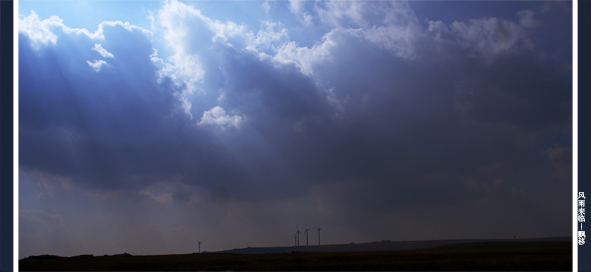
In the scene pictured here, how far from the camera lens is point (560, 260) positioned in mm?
66438

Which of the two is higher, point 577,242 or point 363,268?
point 577,242

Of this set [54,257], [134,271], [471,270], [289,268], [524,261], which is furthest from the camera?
→ [54,257]

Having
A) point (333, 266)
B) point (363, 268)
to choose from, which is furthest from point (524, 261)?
point (333, 266)

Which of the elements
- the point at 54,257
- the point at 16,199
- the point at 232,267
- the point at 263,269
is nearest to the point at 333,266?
the point at 263,269

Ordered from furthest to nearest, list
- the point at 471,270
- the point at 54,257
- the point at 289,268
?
the point at 54,257
the point at 289,268
the point at 471,270

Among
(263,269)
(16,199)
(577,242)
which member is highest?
(16,199)

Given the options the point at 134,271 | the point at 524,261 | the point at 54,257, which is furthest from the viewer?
the point at 54,257

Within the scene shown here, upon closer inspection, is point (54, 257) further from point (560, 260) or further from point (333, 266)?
point (560, 260)

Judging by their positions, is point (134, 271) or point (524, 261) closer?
point (524, 261)

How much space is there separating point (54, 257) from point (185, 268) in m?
62.3

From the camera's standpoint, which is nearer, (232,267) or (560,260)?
(560,260)

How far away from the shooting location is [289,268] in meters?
71.9

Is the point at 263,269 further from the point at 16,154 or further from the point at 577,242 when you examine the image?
the point at 577,242

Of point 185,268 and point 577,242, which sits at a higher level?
point 577,242
